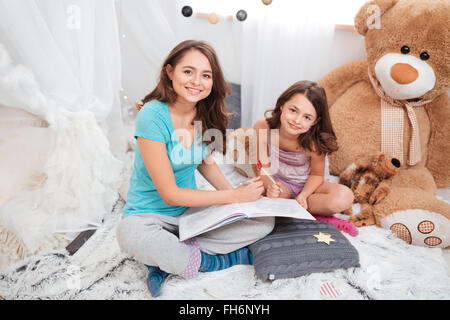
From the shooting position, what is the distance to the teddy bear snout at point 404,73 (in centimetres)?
101

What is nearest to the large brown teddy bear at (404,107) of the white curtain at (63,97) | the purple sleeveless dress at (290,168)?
the purple sleeveless dress at (290,168)

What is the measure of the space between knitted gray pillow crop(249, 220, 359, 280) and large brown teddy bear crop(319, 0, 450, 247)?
10.7 inches

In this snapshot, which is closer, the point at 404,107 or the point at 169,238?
the point at 169,238

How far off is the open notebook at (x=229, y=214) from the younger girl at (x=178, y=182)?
0.03 m

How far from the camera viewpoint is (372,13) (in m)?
1.10

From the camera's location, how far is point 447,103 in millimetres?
1143

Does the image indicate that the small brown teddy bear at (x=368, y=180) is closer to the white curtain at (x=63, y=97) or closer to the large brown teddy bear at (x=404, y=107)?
the large brown teddy bear at (x=404, y=107)

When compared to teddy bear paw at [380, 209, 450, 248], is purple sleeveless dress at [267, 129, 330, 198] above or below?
above

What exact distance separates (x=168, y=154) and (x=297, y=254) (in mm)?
445

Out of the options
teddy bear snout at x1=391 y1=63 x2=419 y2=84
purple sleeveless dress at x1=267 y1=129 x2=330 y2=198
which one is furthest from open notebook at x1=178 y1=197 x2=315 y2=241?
teddy bear snout at x1=391 y1=63 x2=419 y2=84

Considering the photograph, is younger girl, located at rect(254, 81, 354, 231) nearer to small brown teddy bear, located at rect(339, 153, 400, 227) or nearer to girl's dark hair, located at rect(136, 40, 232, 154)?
small brown teddy bear, located at rect(339, 153, 400, 227)

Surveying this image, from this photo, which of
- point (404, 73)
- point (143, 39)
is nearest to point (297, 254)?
point (404, 73)

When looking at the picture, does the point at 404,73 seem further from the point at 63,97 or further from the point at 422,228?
the point at 63,97

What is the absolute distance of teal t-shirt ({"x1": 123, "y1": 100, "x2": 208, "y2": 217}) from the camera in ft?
2.60
